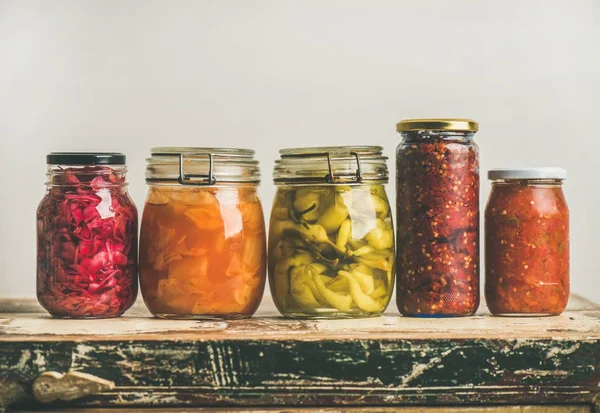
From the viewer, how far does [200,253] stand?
1.12 meters

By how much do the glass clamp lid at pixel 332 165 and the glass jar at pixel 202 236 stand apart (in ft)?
0.18

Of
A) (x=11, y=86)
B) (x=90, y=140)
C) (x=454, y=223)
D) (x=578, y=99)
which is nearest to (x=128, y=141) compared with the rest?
(x=90, y=140)

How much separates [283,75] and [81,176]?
58 cm

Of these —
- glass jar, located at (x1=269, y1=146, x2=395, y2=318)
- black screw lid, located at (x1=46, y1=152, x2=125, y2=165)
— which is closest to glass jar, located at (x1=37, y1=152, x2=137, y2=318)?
black screw lid, located at (x1=46, y1=152, x2=125, y2=165)

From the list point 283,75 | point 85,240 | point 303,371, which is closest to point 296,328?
point 303,371

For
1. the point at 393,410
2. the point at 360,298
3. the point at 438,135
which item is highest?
the point at 438,135

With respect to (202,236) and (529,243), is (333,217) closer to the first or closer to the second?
(202,236)

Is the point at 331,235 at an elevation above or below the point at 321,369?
above

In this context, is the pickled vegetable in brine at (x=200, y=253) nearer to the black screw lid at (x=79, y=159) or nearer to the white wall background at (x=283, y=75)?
the black screw lid at (x=79, y=159)

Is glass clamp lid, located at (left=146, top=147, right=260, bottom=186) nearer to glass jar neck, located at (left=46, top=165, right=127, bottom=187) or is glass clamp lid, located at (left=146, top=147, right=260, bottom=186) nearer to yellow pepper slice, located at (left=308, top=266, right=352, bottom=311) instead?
glass jar neck, located at (left=46, top=165, right=127, bottom=187)

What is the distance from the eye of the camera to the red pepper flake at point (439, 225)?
45.4 inches

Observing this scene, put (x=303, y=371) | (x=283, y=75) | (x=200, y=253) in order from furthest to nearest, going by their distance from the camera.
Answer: (x=283, y=75) < (x=200, y=253) < (x=303, y=371)

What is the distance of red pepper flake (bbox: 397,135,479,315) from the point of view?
1.15 meters

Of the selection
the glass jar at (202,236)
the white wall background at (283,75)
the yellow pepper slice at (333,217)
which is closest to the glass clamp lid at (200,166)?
the glass jar at (202,236)
